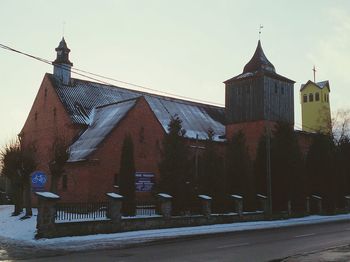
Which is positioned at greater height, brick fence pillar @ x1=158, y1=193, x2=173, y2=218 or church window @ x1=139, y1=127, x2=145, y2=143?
church window @ x1=139, y1=127, x2=145, y2=143

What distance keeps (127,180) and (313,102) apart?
5748 cm

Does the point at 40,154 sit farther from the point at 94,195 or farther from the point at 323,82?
the point at 323,82

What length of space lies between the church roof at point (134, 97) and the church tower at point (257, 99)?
107 inches

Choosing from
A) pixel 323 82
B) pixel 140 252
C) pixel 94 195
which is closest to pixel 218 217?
pixel 94 195

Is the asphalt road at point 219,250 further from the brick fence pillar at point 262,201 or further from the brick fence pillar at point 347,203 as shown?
the brick fence pillar at point 347,203

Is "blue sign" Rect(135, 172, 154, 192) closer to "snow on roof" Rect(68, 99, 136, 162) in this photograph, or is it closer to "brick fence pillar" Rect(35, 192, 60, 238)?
"snow on roof" Rect(68, 99, 136, 162)

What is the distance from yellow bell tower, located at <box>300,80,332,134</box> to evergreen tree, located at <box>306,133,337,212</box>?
3537 centimetres

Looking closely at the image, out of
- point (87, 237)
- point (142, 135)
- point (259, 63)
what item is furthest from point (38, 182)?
point (259, 63)

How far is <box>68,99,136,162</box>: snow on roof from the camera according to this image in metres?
34.4

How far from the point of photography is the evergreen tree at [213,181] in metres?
28.8

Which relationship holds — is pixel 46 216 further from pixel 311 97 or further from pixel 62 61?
pixel 311 97

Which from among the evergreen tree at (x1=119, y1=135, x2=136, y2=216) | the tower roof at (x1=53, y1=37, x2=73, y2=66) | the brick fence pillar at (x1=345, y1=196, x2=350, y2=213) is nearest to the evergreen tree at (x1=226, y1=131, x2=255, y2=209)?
the evergreen tree at (x1=119, y1=135, x2=136, y2=216)

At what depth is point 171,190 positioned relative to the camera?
2636 cm

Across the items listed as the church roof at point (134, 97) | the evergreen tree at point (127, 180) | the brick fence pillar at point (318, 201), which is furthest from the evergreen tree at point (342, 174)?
the evergreen tree at point (127, 180)
